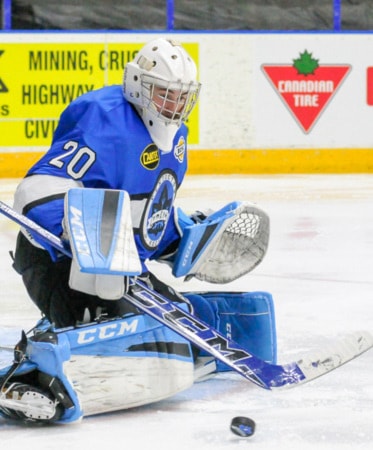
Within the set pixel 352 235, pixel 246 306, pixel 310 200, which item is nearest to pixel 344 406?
pixel 246 306

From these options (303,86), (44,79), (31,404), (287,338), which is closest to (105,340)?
(31,404)

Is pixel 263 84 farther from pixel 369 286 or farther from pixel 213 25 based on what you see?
pixel 369 286

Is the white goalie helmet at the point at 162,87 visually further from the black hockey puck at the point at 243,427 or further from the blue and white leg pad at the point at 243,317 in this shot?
the black hockey puck at the point at 243,427

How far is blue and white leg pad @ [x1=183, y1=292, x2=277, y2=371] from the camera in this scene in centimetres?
298

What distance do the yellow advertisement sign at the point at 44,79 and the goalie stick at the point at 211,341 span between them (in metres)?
4.14

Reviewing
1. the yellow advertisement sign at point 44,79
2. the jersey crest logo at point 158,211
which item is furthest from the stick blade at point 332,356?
the yellow advertisement sign at point 44,79

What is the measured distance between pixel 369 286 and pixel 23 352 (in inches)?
69.9

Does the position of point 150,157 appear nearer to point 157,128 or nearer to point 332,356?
point 157,128

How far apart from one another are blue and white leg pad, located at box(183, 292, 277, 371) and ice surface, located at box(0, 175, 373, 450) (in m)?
0.10

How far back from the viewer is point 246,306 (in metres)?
3.01

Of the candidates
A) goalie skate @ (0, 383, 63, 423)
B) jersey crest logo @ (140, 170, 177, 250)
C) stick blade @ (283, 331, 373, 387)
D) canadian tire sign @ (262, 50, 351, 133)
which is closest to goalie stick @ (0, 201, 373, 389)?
stick blade @ (283, 331, 373, 387)

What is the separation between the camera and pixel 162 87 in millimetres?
2783

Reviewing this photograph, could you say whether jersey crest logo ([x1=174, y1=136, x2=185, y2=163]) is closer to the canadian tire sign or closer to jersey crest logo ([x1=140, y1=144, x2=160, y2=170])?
jersey crest logo ([x1=140, y1=144, x2=160, y2=170])

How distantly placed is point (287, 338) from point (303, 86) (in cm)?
385
